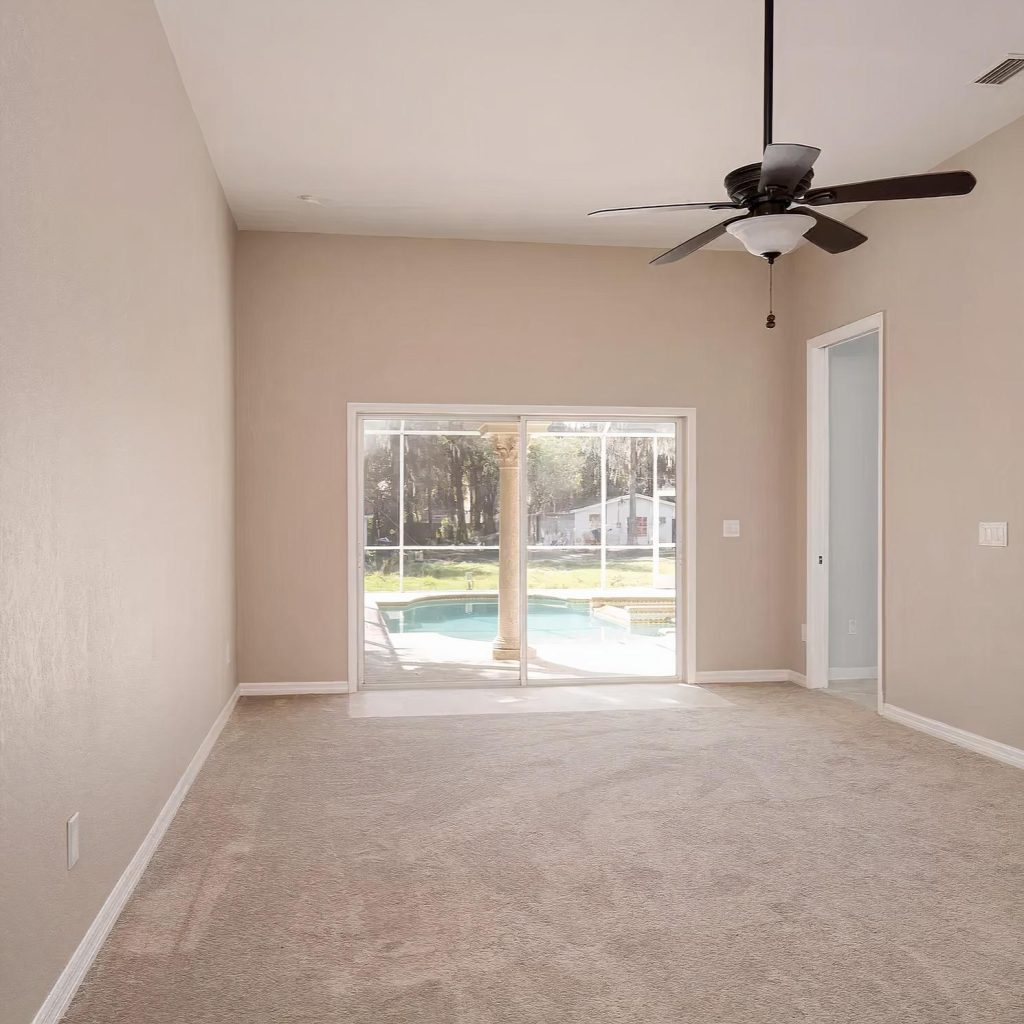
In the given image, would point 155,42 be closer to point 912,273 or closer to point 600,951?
point 600,951

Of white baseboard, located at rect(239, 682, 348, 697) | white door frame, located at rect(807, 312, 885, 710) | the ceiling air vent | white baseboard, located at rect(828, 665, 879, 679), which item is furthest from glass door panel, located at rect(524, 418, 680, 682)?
the ceiling air vent

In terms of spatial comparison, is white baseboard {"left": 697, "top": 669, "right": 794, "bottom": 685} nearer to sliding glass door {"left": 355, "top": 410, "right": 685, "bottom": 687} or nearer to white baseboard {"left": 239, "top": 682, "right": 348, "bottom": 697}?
sliding glass door {"left": 355, "top": 410, "right": 685, "bottom": 687}

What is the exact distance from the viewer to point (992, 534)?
454 cm

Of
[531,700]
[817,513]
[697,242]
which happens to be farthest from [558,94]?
[531,700]

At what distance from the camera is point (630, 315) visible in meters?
6.50

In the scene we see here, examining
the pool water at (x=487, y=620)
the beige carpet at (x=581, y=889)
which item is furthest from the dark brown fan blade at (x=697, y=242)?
the pool water at (x=487, y=620)

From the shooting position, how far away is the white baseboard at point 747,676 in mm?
6582

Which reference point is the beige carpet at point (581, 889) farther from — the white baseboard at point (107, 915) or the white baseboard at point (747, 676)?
the white baseboard at point (747, 676)

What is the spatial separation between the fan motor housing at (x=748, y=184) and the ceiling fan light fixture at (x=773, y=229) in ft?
0.23

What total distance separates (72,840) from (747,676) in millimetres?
5170

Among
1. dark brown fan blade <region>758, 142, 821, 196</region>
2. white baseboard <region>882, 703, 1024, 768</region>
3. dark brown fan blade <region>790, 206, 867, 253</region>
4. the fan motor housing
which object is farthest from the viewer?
white baseboard <region>882, 703, 1024, 768</region>

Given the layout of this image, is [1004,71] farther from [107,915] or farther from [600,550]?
[107,915]

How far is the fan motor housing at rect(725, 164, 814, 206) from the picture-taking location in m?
2.92

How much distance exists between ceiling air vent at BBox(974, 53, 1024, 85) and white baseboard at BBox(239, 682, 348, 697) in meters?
5.00
